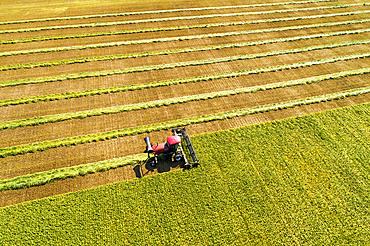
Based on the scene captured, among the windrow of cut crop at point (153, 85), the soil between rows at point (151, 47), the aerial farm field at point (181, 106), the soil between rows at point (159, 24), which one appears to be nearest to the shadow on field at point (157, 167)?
the aerial farm field at point (181, 106)

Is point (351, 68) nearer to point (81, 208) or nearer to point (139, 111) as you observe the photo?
point (139, 111)

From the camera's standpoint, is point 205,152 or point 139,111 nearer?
point 205,152

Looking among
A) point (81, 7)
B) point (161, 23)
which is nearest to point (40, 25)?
point (81, 7)

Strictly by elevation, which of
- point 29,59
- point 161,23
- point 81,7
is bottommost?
point 29,59

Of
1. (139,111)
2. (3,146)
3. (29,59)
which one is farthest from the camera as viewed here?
(29,59)

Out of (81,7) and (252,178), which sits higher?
(81,7)

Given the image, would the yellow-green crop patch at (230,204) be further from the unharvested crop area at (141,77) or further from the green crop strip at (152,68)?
the green crop strip at (152,68)

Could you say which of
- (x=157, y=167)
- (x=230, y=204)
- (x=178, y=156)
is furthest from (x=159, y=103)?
(x=230, y=204)
